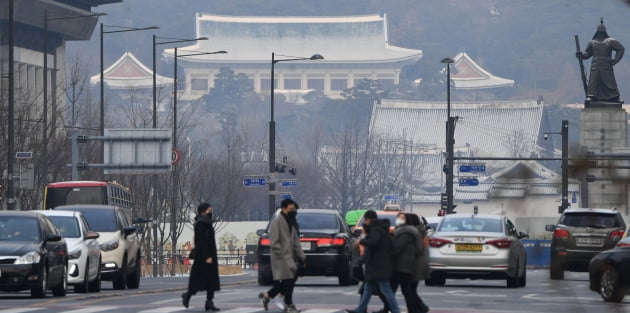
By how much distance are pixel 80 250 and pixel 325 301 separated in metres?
4.75

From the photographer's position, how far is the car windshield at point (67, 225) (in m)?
31.2

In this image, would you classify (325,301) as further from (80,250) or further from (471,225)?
(471,225)

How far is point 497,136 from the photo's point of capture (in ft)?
582

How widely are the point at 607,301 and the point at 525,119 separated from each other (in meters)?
148

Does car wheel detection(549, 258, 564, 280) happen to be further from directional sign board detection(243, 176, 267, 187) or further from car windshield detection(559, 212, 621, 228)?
directional sign board detection(243, 176, 267, 187)

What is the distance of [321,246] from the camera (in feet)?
112

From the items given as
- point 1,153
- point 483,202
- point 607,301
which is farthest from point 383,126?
point 607,301

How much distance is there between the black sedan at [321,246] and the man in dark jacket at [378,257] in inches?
431

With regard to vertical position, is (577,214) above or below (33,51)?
below

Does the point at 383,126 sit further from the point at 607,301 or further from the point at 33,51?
the point at 607,301

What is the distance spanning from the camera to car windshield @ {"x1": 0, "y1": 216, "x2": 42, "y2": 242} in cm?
2820

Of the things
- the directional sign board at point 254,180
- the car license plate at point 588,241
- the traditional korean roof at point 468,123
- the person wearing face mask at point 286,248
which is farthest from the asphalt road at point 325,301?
the traditional korean roof at point 468,123

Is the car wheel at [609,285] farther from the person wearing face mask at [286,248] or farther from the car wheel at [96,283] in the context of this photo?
the car wheel at [96,283]

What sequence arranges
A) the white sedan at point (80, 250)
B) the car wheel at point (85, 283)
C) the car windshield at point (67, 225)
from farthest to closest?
the car windshield at point (67, 225), the car wheel at point (85, 283), the white sedan at point (80, 250)
